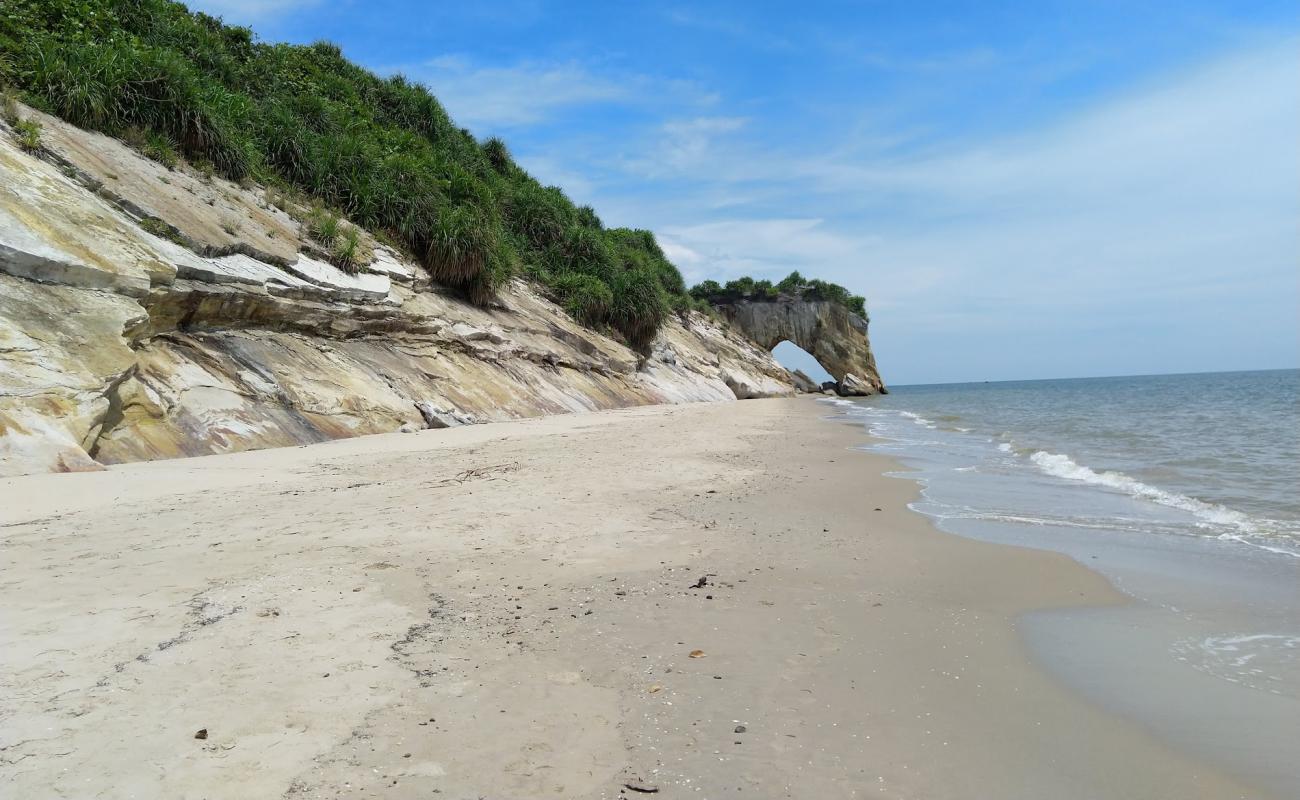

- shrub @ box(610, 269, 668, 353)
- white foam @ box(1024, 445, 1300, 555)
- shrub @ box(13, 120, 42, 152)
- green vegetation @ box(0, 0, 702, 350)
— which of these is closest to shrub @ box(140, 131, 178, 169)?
green vegetation @ box(0, 0, 702, 350)

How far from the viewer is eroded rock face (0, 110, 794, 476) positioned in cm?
839

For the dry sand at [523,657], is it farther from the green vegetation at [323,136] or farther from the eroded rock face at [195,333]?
the green vegetation at [323,136]

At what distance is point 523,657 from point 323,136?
66.1ft

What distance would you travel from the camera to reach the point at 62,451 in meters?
7.50

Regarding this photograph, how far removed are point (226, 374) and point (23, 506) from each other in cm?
595

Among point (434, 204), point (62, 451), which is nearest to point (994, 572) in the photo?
point (62, 451)

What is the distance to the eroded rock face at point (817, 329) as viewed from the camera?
53.2 meters

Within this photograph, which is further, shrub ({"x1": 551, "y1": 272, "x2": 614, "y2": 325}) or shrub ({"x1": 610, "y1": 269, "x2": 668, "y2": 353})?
shrub ({"x1": 610, "y1": 269, "x2": 668, "y2": 353})

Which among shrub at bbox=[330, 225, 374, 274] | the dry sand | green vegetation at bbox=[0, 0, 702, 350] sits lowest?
the dry sand

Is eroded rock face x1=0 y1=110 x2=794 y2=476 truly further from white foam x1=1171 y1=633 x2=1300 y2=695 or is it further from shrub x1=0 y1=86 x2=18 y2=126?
white foam x1=1171 y1=633 x2=1300 y2=695

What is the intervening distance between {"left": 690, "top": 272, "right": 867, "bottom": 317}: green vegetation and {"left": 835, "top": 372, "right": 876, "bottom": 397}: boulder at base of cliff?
4.94 m

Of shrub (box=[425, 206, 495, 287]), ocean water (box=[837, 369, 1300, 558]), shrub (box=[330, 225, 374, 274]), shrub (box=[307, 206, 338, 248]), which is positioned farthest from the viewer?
shrub (box=[425, 206, 495, 287])

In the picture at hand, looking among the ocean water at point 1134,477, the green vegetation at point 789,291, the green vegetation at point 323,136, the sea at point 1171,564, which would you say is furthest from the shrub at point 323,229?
the green vegetation at point 789,291

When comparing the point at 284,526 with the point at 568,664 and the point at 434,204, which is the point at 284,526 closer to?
the point at 568,664
